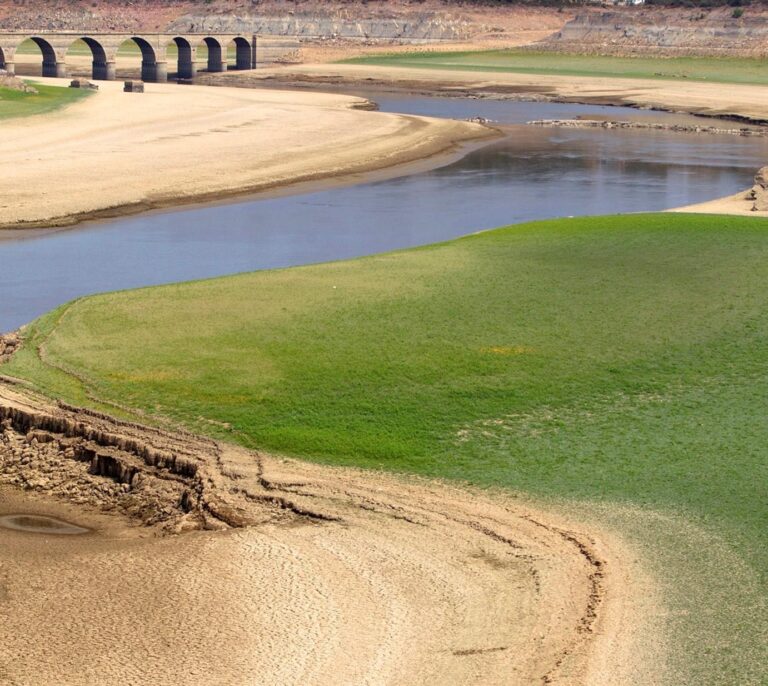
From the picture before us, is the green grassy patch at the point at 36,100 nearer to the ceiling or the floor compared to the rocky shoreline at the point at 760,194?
nearer to the floor

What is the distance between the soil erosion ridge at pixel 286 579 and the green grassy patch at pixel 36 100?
39.7 m

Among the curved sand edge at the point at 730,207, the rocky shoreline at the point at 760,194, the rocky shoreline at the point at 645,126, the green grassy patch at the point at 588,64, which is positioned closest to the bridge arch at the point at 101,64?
the green grassy patch at the point at 588,64

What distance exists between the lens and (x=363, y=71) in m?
104

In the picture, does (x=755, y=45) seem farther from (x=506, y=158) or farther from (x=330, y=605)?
(x=330, y=605)

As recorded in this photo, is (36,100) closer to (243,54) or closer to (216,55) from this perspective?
(216,55)

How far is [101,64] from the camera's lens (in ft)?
311

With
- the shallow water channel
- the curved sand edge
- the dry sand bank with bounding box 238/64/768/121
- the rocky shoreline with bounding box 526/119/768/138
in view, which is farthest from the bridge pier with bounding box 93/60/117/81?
the curved sand edge

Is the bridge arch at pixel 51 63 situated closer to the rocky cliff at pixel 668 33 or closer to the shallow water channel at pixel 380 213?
the shallow water channel at pixel 380 213

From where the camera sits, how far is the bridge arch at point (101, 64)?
307 ft

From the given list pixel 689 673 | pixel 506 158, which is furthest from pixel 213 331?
pixel 506 158

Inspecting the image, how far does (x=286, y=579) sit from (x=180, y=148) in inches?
1429

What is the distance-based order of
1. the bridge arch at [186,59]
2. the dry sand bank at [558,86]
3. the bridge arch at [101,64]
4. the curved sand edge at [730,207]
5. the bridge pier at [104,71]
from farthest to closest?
the bridge arch at [186,59]
the bridge pier at [104,71]
the bridge arch at [101,64]
the dry sand bank at [558,86]
the curved sand edge at [730,207]

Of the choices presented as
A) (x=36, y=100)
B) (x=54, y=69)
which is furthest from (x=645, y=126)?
(x=54, y=69)

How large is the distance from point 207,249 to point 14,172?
35.5 ft
